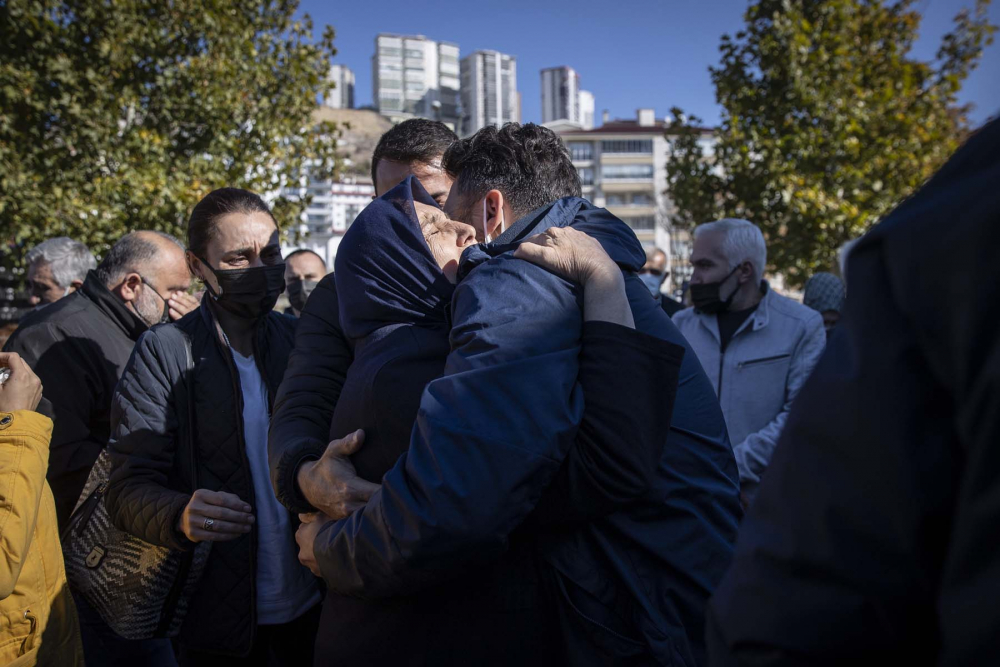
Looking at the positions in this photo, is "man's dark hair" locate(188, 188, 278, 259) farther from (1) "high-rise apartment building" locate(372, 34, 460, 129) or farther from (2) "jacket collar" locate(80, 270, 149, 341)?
(1) "high-rise apartment building" locate(372, 34, 460, 129)

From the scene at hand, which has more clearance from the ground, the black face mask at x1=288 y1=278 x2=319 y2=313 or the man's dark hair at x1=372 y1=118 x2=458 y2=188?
the man's dark hair at x1=372 y1=118 x2=458 y2=188

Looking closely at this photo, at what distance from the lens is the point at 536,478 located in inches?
52.0

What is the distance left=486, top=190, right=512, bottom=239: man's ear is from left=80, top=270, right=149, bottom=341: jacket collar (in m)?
2.28

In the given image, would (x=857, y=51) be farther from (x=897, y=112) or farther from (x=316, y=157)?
(x=316, y=157)

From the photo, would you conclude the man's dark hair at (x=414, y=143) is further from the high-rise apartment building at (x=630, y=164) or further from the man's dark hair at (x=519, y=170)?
the high-rise apartment building at (x=630, y=164)

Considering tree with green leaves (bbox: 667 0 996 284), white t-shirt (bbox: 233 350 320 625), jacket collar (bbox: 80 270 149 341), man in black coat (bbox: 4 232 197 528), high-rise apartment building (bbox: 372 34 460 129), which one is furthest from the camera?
high-rise apartment building (bbox: 372 34 460 129)

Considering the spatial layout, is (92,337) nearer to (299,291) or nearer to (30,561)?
(30,561)

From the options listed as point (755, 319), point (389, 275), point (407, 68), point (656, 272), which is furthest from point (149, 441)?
point (407, 68)

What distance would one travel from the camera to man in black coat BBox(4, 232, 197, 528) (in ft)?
10.2

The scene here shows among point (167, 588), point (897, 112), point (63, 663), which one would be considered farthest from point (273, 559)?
point (897, 112)

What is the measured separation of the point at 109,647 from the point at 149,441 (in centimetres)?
107

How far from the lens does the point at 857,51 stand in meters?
10.9

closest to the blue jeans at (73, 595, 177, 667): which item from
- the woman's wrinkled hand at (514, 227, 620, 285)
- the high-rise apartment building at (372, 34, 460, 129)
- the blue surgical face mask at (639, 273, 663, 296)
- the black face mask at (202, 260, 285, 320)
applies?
the black face mask at (202, 260, 285, 320)

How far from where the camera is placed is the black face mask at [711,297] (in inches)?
160
